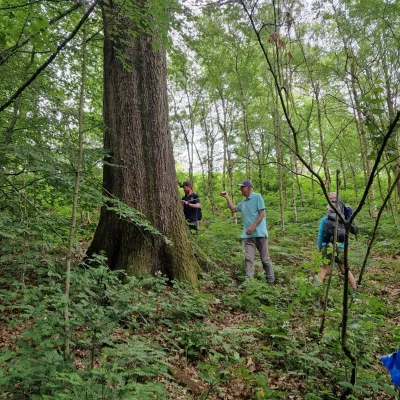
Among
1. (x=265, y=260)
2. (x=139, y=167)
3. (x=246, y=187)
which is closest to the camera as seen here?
(x=139, y=167)

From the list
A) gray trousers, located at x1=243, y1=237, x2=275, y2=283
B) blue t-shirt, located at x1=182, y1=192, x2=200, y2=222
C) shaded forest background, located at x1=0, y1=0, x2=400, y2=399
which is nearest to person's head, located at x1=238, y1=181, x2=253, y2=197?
gray trousers, located at x1=243, y1=237, x2=275, y2=283

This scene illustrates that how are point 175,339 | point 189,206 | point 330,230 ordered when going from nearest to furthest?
1. point 175,339
2. point 330,230
3. point 189,206

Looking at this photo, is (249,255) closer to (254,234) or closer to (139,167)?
(254,234)

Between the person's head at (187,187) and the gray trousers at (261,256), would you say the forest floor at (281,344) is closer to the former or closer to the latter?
the gray trousers at (261,256)

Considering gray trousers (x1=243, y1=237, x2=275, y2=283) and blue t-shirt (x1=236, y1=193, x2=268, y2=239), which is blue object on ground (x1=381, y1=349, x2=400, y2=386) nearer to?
gray trousers (x1=243, y1=237, x2=275, y2=283)

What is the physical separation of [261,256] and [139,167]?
2.68 m

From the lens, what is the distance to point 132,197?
14.5 ft

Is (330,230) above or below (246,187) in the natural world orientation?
below

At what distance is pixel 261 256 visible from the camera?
542 cm

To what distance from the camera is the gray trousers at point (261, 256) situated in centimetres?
534

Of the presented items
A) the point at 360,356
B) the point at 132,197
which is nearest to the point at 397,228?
the point at 360,356

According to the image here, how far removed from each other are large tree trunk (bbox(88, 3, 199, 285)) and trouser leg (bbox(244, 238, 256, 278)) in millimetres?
1090

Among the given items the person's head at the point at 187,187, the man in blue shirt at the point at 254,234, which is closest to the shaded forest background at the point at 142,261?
the man in blue shirt at the point at 254,234

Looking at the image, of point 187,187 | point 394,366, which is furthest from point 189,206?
point 394,366
